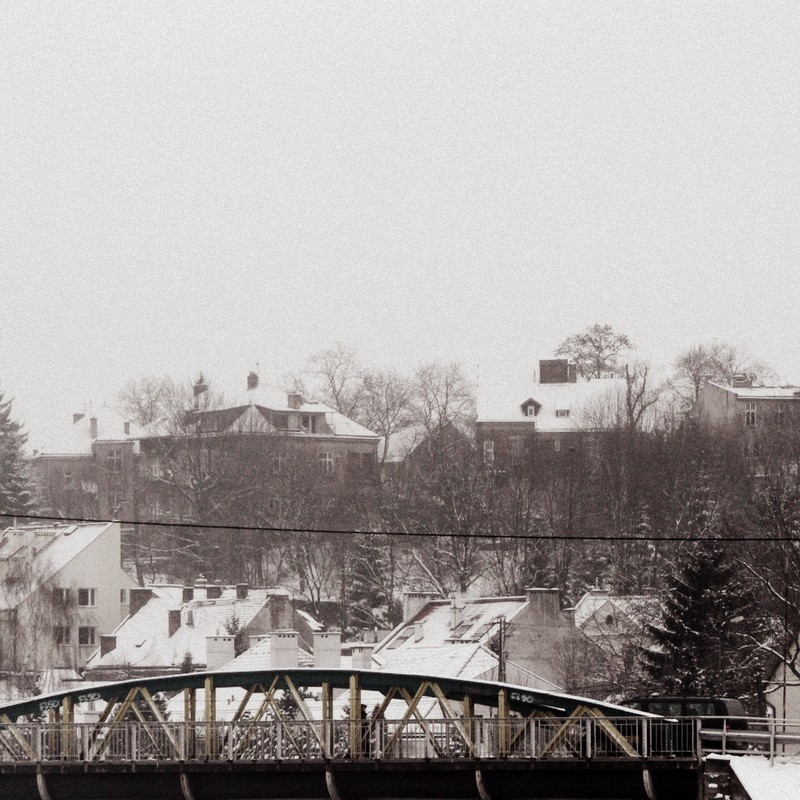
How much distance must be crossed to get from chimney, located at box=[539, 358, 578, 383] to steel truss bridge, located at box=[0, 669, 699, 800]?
411ft

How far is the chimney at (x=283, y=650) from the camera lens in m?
89.4

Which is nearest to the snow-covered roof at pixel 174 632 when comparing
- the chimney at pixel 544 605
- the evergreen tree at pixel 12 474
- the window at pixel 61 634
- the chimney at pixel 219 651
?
the window at pixel 61 634

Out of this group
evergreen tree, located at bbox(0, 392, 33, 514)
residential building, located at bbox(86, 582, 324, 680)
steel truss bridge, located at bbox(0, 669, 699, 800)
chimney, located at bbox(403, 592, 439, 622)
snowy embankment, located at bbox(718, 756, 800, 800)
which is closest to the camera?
snowy embankment, located at bbox(718, 756, 800, 800)

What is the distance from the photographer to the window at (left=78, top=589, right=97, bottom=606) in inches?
4641

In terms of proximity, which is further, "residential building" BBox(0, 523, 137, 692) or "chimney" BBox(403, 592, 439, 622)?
"residential building" BBox(0, 523, 137, 692)

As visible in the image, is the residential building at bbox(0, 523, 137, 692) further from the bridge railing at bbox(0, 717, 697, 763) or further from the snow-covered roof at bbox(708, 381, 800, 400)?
the snow-covered roof at bbox(708, 381, 800, 400)

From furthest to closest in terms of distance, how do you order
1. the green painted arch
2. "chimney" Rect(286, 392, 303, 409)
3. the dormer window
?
"chimney" Rect(286, 392, 303, 409)
the dormer window
the green painted arch

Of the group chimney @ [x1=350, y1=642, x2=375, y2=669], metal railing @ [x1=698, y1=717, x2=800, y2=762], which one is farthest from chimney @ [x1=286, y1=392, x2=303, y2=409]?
metal railing @ [x1=698, y1=717, x2=800, y2=762]

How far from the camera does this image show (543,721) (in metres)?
56.5

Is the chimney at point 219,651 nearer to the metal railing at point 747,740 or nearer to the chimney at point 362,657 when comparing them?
the chimney at point 362,657

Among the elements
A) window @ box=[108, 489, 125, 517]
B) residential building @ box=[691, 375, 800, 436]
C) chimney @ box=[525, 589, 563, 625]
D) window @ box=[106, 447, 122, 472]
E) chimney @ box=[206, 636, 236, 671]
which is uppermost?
residential building @ box=[691, 375, 800, 436]

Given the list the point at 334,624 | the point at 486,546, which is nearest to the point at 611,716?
the point at 334,624

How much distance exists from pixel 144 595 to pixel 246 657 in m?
21.4

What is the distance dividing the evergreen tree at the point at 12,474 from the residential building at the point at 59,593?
2979 cm
